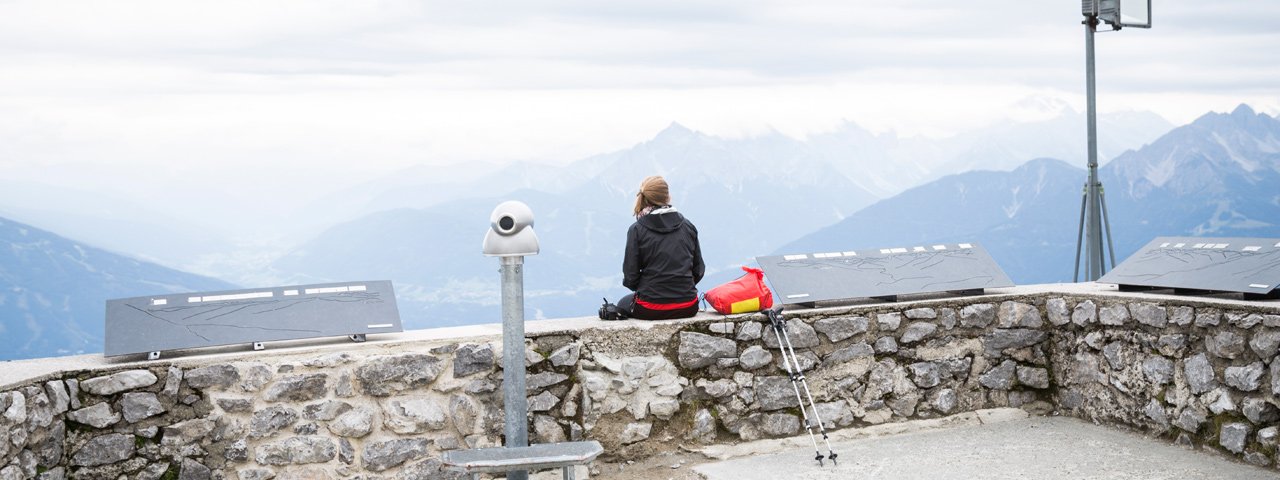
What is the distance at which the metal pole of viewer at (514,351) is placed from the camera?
5273 mm

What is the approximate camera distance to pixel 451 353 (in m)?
6.06

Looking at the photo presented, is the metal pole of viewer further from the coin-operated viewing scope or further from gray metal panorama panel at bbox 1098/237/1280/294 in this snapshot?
gray metal panorama panel at bbox 1098/237/1280/294

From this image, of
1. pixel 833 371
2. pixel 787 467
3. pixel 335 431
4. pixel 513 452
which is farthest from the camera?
pixel 833 371

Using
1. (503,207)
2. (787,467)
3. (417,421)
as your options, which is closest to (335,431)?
(417,421)

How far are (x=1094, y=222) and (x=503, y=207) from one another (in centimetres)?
685

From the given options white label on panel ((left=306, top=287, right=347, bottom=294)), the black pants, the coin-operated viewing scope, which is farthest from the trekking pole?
white label on panel ((left=306, top=287, right=347, bottom=294))

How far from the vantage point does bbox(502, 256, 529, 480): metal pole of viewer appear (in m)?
5.27

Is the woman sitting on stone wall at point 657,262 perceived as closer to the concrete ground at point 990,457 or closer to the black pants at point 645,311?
the black pants at point 645,311

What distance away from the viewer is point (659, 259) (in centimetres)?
658

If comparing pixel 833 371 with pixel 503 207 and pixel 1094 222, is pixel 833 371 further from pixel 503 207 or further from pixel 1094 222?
pixel 1094 222

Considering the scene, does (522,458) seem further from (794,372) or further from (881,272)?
(881,272)

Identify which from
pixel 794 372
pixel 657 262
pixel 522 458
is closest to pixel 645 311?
pixel 657 262

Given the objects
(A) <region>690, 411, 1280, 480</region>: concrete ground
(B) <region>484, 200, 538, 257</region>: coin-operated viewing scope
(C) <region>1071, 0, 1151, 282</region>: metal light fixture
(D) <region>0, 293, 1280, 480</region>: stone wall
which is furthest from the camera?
(C) <region>1071, 0, 1151, 282</region>: metal light fixture

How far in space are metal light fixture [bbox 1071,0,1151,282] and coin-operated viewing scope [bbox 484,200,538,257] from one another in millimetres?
6467
